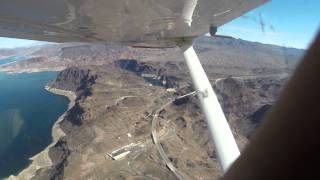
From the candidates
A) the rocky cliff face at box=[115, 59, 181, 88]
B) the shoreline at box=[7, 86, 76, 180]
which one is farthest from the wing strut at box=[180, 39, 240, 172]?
the rocky cliff face at box=[115, 59, 181, 88]

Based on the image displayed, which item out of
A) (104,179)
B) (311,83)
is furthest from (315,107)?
(104,179)

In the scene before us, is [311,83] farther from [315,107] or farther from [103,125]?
[103,125]

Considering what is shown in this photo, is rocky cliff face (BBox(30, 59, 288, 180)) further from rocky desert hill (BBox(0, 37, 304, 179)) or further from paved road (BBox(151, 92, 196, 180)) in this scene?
paved road (BBox(151, 92, 196, 180))

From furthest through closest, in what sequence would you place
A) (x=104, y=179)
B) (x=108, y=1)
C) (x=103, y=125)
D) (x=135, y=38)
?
(x=103, y=125), (x=104, y=179), (x=135, y=38), (x=108, y=1)

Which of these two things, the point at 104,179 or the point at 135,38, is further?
the point at 104,179

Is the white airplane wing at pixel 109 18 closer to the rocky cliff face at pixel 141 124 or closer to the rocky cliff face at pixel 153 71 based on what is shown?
the rocky cliff face at pixel 141 124

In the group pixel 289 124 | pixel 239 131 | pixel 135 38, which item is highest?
pixel 289 124

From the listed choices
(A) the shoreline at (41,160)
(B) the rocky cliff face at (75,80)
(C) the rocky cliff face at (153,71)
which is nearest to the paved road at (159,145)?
(A) the shoreline at (41,160)
